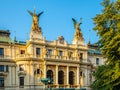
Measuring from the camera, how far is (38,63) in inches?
2488

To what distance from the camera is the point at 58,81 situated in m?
65.2

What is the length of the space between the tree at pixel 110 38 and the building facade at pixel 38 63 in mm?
27015

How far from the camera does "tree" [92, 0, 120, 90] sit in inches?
1231

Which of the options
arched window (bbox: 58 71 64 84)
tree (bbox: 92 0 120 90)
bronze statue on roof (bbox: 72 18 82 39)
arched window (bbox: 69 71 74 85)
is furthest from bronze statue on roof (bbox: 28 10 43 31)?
tree (bbox: 92 0 120 90)

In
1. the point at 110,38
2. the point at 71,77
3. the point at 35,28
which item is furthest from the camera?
the point at 71,77

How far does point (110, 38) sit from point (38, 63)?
3204cm

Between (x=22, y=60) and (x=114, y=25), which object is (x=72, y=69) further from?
(x=114, y=25)

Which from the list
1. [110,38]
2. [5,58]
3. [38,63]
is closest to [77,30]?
[38,63]

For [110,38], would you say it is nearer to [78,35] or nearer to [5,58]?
[5,58]

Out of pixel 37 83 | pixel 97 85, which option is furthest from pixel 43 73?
pixel 97 85

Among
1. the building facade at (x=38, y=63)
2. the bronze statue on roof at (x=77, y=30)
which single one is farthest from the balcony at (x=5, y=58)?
the bronze statue on roof at (x=77, y=30)

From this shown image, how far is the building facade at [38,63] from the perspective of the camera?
62.2 meters

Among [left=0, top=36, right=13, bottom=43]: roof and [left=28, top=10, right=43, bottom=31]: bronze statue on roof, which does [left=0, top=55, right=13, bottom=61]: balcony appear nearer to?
[left=0, top=36, right=13, bottom=43]: roof

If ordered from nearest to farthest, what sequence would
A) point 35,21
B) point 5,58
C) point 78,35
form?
1. point 5,58
2. point 35,21
3. point 78,35
